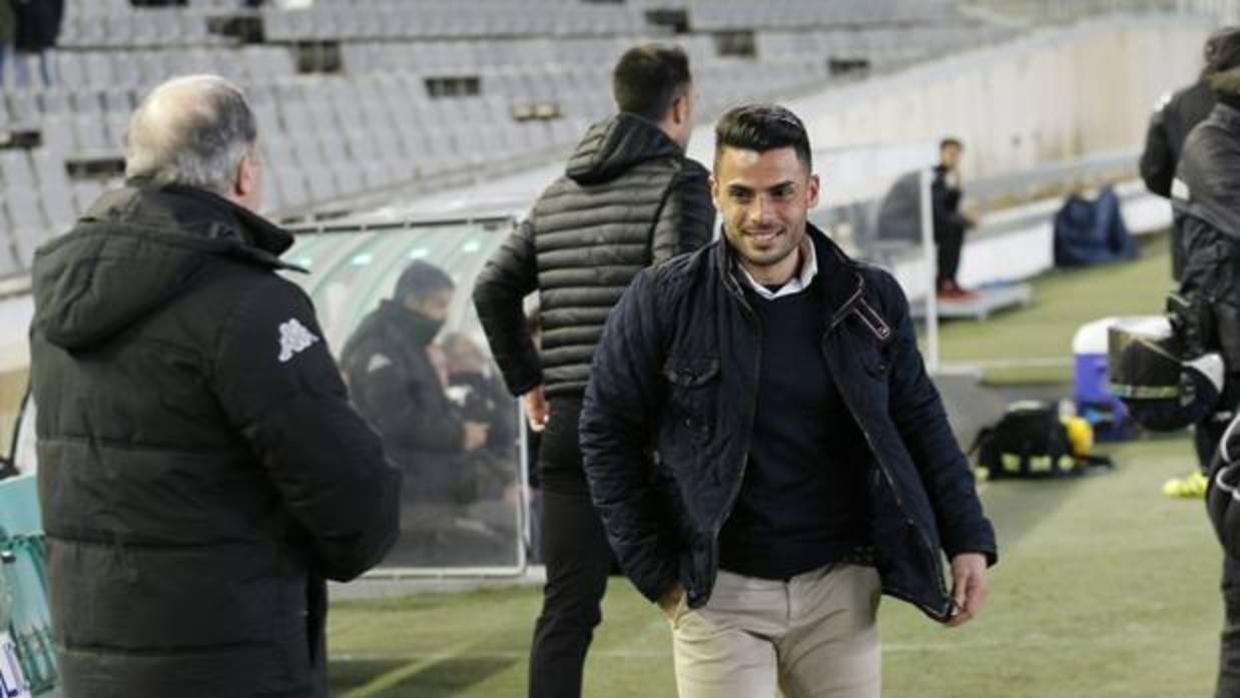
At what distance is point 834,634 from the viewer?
16.5 ft

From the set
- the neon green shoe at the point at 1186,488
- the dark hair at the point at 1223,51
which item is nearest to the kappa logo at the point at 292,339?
the dark hair at the point at 1223,51

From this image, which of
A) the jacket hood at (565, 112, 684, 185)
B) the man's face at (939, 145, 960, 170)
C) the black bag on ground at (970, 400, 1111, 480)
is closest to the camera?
the jacket hood at (565, 112, 684, 185)

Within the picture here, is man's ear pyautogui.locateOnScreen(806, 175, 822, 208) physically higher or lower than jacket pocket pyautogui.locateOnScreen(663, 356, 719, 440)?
higher

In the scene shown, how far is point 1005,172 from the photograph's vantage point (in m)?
29.0

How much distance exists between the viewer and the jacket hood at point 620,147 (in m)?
6.67

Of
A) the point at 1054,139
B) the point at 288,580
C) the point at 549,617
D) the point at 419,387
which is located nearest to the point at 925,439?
the point at 288,580

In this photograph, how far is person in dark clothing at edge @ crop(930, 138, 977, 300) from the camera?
20641mm

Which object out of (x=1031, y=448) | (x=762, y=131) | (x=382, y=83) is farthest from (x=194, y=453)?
(x=382, y=83)

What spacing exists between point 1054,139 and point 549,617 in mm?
25638

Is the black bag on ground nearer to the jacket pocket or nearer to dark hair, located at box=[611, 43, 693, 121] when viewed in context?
dark hair, located at box=[611, 43, 693, 121]

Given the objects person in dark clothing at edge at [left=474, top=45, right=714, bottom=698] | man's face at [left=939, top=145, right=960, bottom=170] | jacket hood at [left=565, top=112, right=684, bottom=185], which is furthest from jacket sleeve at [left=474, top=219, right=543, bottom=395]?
man's face at [left=939, top=145, right=960, bottom=170]

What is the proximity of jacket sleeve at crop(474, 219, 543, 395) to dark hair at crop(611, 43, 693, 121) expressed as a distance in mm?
413

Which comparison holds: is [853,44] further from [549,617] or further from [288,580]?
[288,580]

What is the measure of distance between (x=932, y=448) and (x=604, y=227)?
1.77 m
